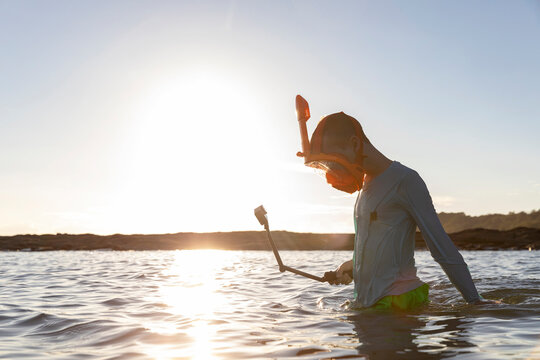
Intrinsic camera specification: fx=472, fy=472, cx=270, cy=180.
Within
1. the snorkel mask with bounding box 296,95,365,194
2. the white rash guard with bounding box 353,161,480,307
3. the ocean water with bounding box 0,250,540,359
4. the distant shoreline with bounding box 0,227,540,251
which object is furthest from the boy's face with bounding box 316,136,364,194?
the distant shoreline with bounding box 0,227,540,251

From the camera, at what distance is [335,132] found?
4.49 m

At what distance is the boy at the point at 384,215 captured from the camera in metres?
4.37

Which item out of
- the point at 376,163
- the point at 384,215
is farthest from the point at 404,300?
the point at 376,163

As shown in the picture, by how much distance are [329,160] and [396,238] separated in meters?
0.98

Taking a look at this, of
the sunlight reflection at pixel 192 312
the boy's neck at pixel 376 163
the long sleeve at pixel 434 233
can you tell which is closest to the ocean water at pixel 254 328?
the sunlight reflection at pixel 192 312

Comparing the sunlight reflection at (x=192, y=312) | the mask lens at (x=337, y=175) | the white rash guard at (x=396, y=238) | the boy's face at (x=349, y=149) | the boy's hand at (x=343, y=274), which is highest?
the boy's face at (x=349, y=149)

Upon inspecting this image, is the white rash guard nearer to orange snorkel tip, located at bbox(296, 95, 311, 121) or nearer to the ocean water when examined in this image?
the ocean water

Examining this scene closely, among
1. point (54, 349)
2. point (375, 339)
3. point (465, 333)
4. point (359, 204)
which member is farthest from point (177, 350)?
point (465, 333)

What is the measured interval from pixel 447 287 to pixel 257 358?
672cm

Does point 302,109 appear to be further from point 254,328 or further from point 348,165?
point 254,328

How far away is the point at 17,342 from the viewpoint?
4.46m

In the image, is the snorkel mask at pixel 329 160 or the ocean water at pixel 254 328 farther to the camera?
the snorkel mask at pixel 329 160

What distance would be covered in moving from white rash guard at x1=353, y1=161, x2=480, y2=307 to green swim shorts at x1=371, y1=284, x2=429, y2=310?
48 millimetres

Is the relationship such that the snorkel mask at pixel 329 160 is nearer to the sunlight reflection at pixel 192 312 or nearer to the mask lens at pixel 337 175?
the mask lens at pixel 337 175
